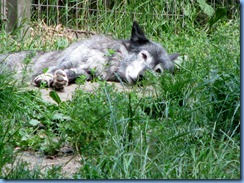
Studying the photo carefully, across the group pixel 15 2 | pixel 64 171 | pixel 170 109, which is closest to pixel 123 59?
pixel 15 2

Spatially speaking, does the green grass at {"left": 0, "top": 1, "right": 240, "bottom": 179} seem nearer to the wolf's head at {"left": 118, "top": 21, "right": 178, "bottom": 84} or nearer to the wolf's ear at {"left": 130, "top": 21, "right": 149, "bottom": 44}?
the wolf's head at {"left": 118, "top": 21, "right": 178, "bottom": 84}

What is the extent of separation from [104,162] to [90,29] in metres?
6.74

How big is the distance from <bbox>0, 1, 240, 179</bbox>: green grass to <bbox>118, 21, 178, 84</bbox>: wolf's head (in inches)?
64.6

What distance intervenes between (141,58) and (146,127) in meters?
3.75

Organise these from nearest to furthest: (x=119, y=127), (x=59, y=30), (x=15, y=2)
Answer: (x=119, y=127) < (x=15, y=2) < (x=59, y=30)

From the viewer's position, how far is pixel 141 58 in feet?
23.7

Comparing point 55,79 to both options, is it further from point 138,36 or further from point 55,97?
point 138,36

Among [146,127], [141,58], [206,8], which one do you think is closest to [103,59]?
[141,58]

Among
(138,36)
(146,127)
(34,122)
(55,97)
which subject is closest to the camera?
(146,127)

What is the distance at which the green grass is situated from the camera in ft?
10.1

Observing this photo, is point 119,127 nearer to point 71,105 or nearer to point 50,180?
point 50,180

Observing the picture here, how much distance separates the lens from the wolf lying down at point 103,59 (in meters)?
6.85

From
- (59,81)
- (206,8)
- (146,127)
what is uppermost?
(206,8)

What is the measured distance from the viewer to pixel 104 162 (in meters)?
3.13
